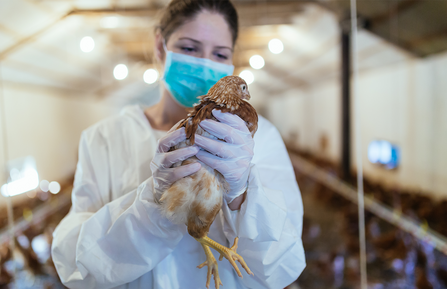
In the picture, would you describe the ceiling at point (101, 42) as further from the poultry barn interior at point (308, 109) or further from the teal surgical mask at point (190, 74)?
the teal surgical mask at point (190, 74)

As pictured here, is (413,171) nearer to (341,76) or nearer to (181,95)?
(341,76)

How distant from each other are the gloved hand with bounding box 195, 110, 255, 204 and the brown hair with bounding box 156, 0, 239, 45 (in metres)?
0.56

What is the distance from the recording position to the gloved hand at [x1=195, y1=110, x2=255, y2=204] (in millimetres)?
835

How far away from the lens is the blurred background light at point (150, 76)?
162 centimetres

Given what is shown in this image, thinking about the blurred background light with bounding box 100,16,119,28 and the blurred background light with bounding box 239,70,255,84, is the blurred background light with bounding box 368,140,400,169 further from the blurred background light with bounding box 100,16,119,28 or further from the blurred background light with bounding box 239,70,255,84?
the blurred background light with bounding box 100,16,119,28

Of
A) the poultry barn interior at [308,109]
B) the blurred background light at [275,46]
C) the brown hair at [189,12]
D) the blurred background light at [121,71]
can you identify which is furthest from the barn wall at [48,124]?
the blurred background light at [275,46]

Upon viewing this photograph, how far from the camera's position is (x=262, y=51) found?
1.81 m

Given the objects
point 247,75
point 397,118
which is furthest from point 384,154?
point 247,75

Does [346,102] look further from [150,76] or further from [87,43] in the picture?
[87,43]

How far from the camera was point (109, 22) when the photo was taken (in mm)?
1950

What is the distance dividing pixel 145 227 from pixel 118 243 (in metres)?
0.14

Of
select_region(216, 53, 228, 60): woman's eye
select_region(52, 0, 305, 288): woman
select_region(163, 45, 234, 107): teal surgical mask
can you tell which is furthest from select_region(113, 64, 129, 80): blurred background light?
select_region(216, 53, 228, 60): woman's eye

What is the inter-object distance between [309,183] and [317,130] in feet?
3.85

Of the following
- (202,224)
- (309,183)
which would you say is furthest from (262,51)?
(309,183)
